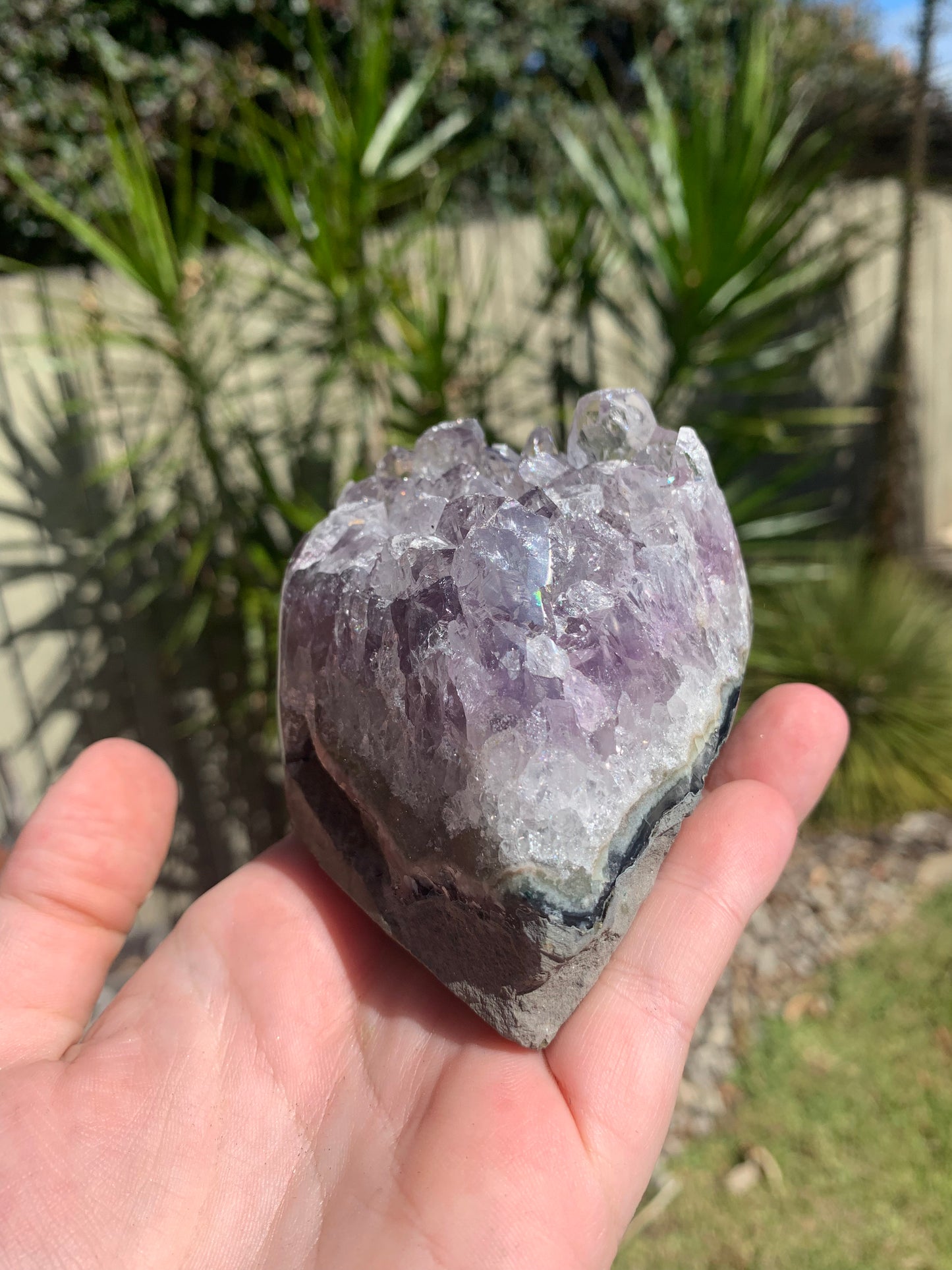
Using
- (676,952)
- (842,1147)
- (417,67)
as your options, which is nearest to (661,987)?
(676,952)

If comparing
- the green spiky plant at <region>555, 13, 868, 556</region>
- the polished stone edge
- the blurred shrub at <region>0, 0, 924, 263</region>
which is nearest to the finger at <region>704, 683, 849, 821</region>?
the polished stone edge

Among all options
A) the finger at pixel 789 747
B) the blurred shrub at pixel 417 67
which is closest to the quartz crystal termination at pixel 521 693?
the finger at pixel 789 747

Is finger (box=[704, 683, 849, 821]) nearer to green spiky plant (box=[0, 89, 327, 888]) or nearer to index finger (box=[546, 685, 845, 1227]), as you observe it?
index finger (box=[546, 685, 845, 1227])

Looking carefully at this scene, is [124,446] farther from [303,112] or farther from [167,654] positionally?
[303,112]

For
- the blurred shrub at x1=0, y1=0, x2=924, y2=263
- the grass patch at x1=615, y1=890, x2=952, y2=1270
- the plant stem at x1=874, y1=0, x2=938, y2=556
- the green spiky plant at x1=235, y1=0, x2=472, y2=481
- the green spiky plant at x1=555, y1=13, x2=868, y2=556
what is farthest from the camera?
the plant stem at x1=874, y1=0, x2=938, y2=556

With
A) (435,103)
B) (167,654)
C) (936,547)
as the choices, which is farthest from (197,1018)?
(936,547)

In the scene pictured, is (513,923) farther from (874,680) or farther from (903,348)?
(903,348)
